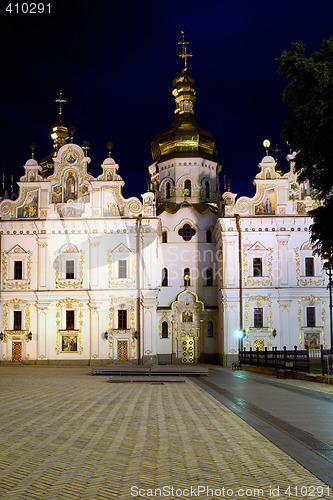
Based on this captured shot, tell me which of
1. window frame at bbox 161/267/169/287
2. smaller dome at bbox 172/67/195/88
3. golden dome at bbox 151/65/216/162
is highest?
smaller dome at bbox 172/67/195/88

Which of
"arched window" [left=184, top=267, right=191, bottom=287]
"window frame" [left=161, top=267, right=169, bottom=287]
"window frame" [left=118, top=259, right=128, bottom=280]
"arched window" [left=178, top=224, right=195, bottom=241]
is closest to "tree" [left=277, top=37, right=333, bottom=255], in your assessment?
"window frame" [left=118, top=259, right=128, bottom=280]

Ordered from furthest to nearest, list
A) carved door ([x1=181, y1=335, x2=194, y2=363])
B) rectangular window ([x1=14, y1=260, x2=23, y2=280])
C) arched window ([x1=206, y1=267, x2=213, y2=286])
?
arched window ([x1=206, y1=267, x2=213, y2=286]) < carved door ([x1=181, y1=335, x2=194, y2=363]) < rectangular window ([x1=14, y1=260, x2=23, y2=280])

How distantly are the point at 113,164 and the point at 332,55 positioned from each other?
97.8 ft

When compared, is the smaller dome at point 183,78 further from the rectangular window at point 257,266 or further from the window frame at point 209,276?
the rectangular window at point 257,266

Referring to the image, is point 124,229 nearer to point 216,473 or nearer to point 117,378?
point 117,378

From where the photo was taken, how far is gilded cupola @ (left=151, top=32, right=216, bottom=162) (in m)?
56.8

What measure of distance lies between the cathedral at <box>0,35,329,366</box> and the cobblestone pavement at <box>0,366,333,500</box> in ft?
97.0

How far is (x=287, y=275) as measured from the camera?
1857 inches

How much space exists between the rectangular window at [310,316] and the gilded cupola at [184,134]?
56.5 feet

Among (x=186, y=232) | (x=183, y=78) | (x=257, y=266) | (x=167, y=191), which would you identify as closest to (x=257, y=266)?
(x=257, y=266)

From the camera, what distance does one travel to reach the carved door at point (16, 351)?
46844 mm

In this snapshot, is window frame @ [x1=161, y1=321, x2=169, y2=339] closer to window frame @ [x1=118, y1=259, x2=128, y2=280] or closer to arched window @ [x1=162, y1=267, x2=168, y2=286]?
arched window @ [x1=162, y1=267, x2=168, y2=286]

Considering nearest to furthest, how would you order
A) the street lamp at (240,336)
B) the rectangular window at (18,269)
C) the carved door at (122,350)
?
1. the street lamp at (240,336)
2. the carved door at (122,350)
3. the rectangular window at (18,269)

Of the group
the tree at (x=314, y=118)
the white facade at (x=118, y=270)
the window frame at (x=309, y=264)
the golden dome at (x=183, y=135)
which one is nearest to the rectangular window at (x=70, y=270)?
the white facade at (x=118, y=270)
